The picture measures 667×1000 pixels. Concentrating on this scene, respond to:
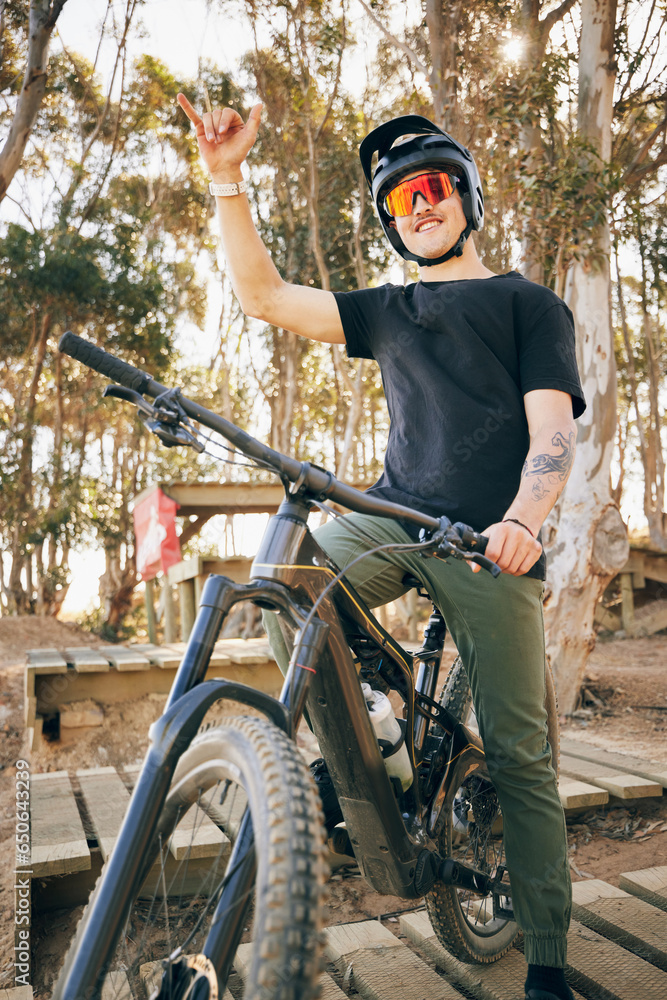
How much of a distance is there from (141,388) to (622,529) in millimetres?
4430

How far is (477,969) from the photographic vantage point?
6.64 ft

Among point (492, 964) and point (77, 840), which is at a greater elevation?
point (77, 840)

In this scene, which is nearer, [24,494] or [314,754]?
[314,754]

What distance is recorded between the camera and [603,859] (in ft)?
9.48

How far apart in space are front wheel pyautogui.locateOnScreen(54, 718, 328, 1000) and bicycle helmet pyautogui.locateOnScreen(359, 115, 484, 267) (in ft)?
4.80

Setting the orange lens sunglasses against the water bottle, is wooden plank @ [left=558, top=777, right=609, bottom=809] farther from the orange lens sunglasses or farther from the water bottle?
the orange lens sunglasses

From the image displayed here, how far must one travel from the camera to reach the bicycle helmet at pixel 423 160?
1956mm

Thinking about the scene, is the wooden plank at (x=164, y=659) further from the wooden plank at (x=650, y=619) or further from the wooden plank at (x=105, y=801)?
the wooden plank at (x=650, y=619)

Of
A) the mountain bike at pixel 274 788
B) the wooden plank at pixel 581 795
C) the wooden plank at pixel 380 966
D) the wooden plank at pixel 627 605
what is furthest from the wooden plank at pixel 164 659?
the wooden plank at pixel 627 605

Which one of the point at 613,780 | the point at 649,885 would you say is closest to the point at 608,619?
the point at 613,780

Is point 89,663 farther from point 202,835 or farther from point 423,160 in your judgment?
point 423,160

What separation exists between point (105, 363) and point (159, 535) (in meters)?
6.20

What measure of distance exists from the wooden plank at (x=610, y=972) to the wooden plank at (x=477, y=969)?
0.06m

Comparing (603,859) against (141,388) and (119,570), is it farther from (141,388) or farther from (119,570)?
(119,570)
